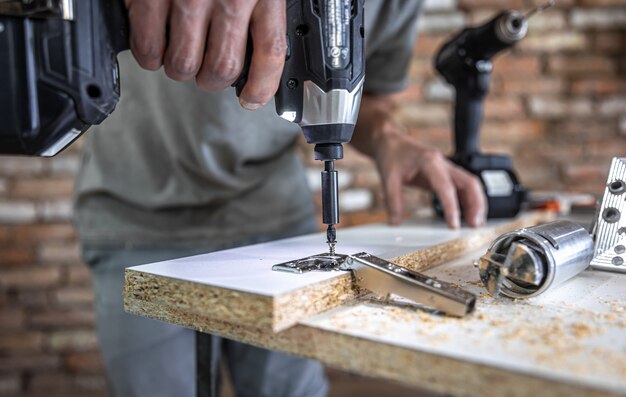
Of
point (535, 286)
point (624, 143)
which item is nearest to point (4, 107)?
point (535, 286)

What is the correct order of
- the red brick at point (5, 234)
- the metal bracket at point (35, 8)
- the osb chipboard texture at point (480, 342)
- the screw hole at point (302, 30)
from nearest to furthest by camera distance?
1. the osb chipboard texture at point (480, 342)
2. the metal bracket at point (35, 8)
3. the screw hole at point (302, 30)
4. the red brick at point (5, 234)

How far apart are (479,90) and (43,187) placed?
58.3 inches

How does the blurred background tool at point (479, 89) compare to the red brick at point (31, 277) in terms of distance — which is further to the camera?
the red brick at point (31, 277)

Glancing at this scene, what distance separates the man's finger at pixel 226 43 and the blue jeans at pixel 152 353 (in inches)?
26.2

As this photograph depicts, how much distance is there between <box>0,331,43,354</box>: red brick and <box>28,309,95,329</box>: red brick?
0.03 metres

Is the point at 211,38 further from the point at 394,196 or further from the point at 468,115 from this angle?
the point at 468,115

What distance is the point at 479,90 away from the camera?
1252 mm

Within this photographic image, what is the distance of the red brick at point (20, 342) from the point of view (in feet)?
6.41

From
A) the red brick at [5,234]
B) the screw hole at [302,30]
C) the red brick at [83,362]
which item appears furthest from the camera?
the red brick at [83,362]

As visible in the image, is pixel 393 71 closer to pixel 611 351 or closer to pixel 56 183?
pixel 611 351

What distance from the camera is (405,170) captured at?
3.98 feet

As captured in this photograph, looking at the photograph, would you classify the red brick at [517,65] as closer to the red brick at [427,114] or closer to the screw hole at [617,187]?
the red brick at [427,114]

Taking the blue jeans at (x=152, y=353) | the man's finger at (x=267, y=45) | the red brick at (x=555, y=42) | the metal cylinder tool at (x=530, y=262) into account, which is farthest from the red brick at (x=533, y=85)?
the man's finger at (x=267, y=45)

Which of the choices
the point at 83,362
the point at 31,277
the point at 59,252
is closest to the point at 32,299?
the point at 31,277
